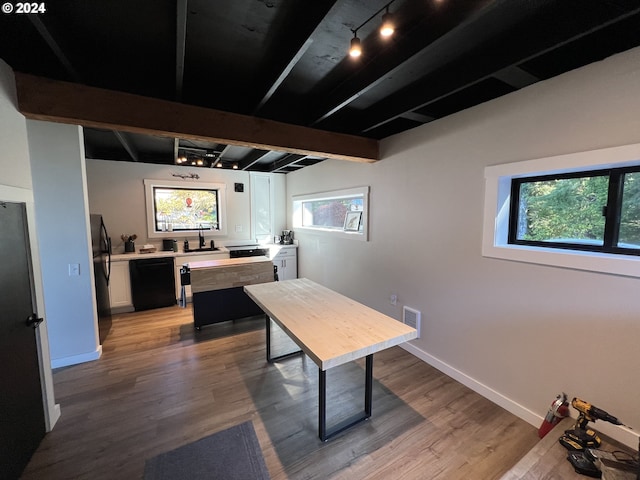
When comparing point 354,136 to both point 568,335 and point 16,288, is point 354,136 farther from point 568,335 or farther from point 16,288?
point 16,288

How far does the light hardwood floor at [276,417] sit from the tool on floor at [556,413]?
0.52 ft

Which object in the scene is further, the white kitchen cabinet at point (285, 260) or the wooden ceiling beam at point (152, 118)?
the white kitchen cabinet at point (285, 260)

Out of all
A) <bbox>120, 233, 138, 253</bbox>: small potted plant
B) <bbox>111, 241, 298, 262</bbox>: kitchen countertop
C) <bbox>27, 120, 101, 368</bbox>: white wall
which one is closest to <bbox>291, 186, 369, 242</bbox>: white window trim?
<bbox>111, 241, 298, 262</bbox>: kitchen countertop

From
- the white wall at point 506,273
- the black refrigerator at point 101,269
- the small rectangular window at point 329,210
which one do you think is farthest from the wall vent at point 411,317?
the black refrigerator at point 101,269

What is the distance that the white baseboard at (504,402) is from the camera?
1.54 meters

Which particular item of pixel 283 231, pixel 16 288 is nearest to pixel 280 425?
pixel 16 288

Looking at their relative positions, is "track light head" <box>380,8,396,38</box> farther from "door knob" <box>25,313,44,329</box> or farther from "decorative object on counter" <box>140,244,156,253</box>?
"decorative object on counter" <box>140,244,156,253</box>

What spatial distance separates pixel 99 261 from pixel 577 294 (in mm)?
4746

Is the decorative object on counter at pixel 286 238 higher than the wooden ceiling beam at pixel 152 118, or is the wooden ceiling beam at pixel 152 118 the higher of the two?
the wooden ceiling beam at pixel 152 118

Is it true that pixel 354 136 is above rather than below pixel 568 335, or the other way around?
above

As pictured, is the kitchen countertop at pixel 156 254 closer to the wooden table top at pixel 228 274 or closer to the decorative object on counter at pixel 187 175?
the wooden table top at pixel 228 274

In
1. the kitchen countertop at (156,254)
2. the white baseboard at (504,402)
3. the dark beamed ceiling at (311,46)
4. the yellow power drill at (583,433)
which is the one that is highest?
the dark beamed ceiling at (311,46)

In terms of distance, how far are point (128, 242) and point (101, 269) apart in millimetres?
1066

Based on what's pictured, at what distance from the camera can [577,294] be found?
5.47ft
